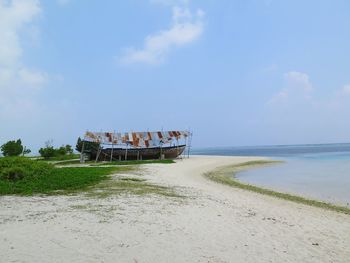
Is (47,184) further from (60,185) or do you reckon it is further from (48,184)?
(60,185)

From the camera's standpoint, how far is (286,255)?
5.86m

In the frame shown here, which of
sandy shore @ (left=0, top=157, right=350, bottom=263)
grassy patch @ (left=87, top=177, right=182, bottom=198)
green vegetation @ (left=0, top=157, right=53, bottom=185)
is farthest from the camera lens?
green vegetation @ (left=0, top=157, right=53, bottom=185)

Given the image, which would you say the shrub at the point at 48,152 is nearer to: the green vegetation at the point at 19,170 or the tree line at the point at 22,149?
the tree line at the point at 22,149

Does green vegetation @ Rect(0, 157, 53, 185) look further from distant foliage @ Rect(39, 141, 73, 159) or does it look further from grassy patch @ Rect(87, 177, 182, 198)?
distant foliage @ Rect(39, 141, 73, 159)

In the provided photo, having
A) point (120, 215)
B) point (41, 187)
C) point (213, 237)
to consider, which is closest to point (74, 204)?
point (120, 215)

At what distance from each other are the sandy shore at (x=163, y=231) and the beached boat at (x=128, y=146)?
80.6 feet

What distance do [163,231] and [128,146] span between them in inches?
1141

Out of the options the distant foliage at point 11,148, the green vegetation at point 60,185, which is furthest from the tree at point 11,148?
the green vegetation at point 60,185

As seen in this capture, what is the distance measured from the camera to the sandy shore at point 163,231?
568 centimetres

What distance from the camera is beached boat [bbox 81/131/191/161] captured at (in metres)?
34.6

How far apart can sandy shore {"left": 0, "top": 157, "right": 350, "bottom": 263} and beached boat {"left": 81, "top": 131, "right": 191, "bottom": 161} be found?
24.6 meters

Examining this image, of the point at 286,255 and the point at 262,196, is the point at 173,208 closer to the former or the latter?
the point at 286,255

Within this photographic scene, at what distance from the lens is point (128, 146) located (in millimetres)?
35594

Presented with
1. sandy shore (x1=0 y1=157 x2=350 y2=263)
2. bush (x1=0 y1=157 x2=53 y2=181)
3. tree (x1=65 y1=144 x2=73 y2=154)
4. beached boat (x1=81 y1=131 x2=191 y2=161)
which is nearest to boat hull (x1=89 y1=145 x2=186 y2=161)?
beached boat (x1=81 y1=131 x2=191 y2=161)
